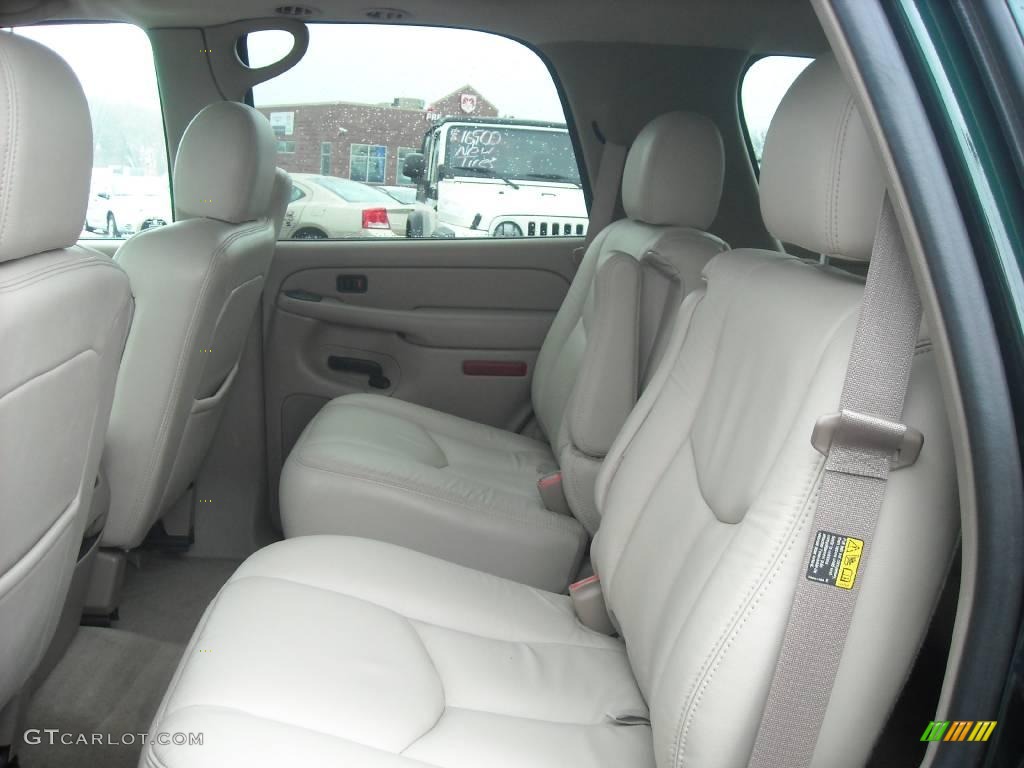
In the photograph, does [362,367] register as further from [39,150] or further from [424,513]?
[39,150]

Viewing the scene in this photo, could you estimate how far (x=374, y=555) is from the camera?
1.65 metres

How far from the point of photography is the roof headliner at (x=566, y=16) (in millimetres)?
2631

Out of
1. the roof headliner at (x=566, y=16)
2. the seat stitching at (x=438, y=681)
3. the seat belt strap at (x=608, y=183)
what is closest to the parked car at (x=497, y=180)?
the seat belt strap at (x=608, y=183)

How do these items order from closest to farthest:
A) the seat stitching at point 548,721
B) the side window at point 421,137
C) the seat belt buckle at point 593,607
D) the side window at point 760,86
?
the seat stitching at point 548,721 < the seat belt buckle at point 593,607 < the side window at point 421,137 < the side window at point 760,86

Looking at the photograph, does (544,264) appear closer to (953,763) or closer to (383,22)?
(383,22)

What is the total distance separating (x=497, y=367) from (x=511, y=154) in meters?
0.64

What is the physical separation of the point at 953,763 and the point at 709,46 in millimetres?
2396

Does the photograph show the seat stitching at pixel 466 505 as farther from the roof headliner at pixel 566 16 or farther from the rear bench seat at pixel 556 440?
the roof headliner at pixel 566 16

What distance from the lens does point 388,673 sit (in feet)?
4.27

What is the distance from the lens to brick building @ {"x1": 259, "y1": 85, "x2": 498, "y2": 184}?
289cm

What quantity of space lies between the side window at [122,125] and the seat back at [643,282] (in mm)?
1274

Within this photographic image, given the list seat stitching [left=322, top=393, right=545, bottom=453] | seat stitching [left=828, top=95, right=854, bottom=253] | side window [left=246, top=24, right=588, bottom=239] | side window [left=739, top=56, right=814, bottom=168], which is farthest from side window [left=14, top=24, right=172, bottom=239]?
seat stitching [left=828, top=95, right=854, bottom=253]

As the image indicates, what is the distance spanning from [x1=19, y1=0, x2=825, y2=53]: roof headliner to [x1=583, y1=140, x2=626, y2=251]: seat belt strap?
1.04 feet

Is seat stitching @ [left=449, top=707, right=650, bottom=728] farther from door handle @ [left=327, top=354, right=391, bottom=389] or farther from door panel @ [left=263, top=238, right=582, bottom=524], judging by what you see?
door handle @ [left=327, top=354, right=391, bottom=389]
